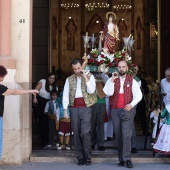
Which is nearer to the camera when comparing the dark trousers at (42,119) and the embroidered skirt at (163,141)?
the embroidered skirt at (163,141)

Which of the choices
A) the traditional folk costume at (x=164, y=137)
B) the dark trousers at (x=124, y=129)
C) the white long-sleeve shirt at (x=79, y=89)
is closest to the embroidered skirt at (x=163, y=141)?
the traditional folk costume at (x=164, y=137)

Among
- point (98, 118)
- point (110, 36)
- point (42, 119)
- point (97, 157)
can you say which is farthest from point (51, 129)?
point (110, 36)

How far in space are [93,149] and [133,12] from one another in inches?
584

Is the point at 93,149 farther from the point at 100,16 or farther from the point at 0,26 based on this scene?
the point at 100,16

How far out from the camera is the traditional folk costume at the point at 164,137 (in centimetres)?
945

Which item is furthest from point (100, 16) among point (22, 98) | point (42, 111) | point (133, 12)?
point (22, 98)

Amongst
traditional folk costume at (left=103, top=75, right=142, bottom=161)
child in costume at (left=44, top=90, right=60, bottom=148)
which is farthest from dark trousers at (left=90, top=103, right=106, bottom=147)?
traditional folk costume at (left=103, top=75, right=142, bottom=161)

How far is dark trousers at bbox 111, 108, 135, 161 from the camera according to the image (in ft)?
29.6

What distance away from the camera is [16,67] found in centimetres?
955

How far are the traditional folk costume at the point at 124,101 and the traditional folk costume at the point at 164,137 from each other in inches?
30.0

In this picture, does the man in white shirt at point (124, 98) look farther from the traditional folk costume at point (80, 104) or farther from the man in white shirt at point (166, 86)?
the man in white shirt at point (166, 86)

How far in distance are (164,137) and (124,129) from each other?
941mm

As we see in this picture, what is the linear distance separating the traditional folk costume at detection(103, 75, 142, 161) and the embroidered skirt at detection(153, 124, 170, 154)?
76 centimetres

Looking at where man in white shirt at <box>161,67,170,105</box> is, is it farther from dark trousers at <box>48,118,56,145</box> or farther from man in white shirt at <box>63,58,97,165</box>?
→ dark trousers at <box>48,118,56,145</box>
